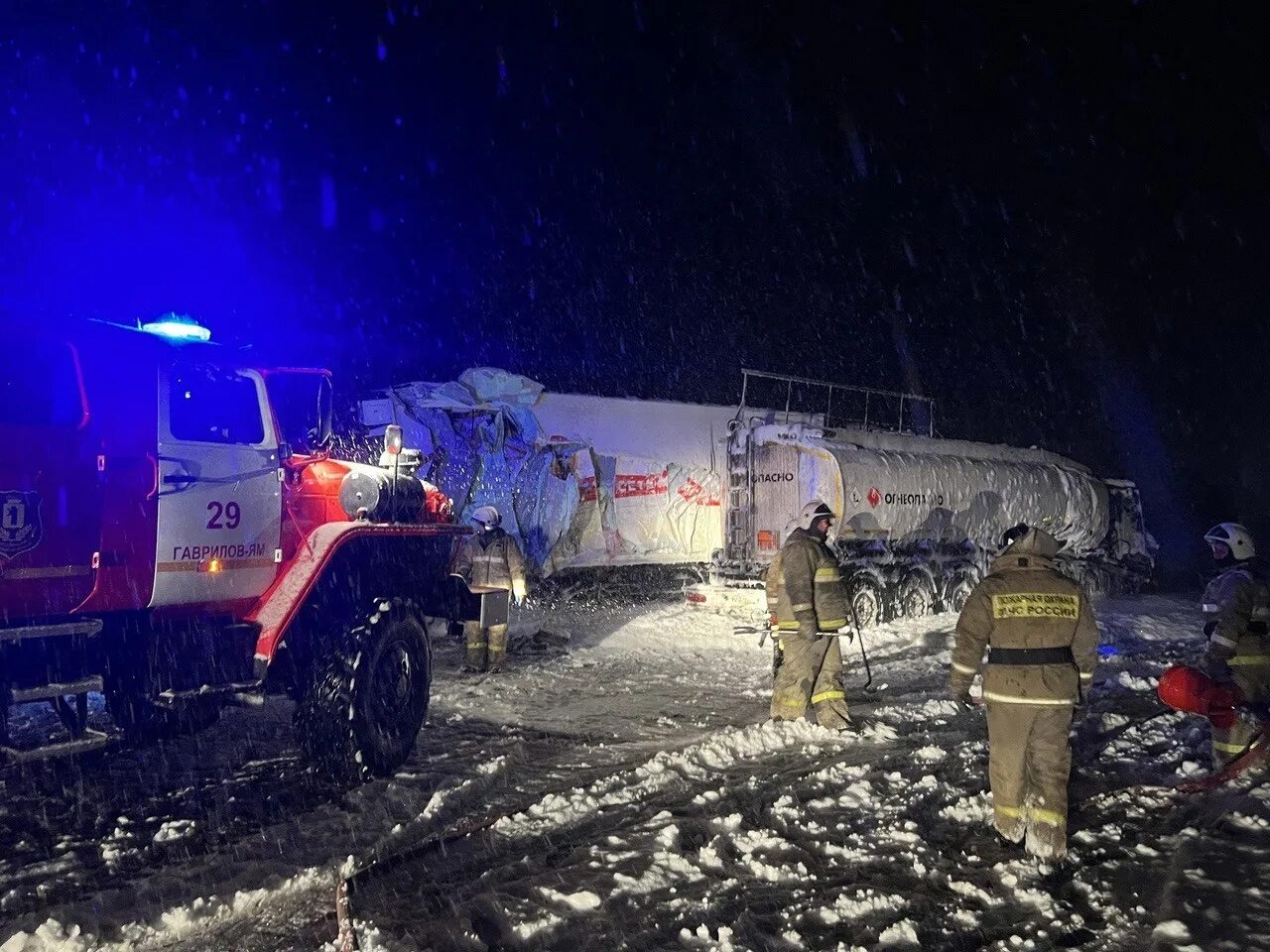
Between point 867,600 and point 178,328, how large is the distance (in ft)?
35.8

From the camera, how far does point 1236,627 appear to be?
600 centimetres

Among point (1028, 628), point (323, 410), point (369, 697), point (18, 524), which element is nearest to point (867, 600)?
point (1028, 628)

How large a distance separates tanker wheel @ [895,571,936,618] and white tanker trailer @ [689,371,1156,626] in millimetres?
19

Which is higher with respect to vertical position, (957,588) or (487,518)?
(487,518)

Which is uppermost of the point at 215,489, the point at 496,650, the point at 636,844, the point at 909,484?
the point at 909,484

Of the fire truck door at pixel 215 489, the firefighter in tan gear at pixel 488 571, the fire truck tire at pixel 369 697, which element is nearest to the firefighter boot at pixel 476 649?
the firefighter in tan gear at pixel 488 571

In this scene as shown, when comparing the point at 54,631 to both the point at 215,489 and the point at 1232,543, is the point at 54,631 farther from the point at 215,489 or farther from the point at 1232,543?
the point at 1232,543

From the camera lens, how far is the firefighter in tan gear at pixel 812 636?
7.28 m

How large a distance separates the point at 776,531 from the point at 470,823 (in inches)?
402

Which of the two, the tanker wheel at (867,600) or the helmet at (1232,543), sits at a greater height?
the helmet at (1232,543)

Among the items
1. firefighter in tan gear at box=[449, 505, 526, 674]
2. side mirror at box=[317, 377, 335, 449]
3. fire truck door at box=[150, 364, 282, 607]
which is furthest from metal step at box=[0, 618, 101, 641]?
firefighter in tan gear at box=[449, 505, 526, 674]

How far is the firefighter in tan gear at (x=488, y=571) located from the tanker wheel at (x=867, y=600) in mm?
5644

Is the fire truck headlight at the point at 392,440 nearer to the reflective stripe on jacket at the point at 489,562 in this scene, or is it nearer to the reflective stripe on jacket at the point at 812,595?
the reflective stripe on jacket at the point at 812,595

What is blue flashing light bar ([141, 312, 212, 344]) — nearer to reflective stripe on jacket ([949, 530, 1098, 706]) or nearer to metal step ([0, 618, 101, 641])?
metal step ([0, 618, 101, 641])
